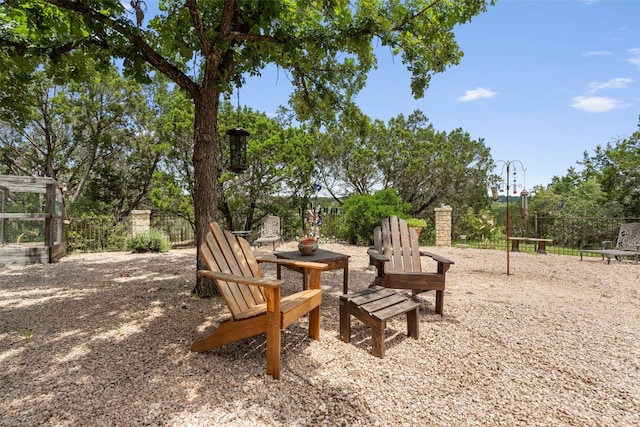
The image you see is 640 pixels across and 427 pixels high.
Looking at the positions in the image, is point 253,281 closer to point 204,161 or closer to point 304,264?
point 304,264

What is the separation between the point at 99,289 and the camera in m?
4.31

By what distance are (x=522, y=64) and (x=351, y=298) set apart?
6006 mm

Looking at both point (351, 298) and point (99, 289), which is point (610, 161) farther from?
point (99, 289)

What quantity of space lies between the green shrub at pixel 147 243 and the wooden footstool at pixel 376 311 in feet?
23.4

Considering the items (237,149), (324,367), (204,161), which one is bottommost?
(324,367)

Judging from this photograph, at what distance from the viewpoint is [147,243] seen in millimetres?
8289

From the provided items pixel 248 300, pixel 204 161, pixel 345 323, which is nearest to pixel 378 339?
pixel 345 323

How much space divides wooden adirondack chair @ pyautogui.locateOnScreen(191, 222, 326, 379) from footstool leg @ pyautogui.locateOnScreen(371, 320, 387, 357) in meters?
0.48

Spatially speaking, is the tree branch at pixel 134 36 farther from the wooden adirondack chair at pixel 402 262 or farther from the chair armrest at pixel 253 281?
the wooden adirondack chair at pixel 402 262

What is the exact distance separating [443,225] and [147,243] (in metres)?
8.25

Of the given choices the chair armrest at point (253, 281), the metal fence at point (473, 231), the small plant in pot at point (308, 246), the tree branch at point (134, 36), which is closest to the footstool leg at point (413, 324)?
the chair armrest at point (253, 281)

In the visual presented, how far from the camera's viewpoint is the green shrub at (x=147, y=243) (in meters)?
8.23

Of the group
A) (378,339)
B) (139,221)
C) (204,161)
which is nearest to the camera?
(378,339)

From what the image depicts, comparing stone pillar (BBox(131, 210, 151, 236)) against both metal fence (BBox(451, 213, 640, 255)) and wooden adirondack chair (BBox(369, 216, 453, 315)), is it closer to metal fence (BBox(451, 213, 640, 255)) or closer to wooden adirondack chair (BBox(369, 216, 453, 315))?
wooden adirondack chair (BBox(369, 216, 453, 315))
